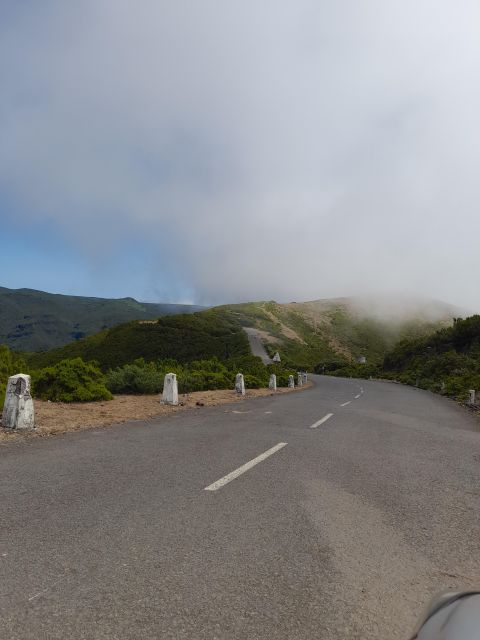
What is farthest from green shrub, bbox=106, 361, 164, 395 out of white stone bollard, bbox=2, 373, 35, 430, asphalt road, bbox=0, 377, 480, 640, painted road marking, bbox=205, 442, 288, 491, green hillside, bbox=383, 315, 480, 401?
green hillside, bbox=383, 315, 480, 401

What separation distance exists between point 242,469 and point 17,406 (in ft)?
16.0

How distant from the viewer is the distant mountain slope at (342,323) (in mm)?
93375

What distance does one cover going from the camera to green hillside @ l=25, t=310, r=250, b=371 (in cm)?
6638

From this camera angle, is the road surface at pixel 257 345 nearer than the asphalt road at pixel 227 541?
No

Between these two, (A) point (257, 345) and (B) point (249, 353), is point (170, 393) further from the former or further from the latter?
(A) point (257, 345)

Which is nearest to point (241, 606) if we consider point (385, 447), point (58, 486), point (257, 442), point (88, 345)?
point (58, 486)

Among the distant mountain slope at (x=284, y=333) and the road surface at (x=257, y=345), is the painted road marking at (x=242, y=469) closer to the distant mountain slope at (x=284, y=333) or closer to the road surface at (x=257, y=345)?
the road surface at (x=257, y=345)

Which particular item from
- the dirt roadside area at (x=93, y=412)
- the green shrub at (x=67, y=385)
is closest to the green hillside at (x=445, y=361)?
the dirt roadside area at (x=93, y=412)

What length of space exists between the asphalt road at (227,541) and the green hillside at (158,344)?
57.2 m

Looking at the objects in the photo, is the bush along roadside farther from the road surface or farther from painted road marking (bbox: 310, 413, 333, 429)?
the road surface

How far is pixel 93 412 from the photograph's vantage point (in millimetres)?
10969

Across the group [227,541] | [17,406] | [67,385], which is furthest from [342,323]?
[227,541]

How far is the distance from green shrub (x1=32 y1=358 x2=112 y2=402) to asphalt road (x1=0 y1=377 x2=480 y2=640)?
5470mm

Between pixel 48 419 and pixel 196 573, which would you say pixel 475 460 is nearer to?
pixel 196 573
